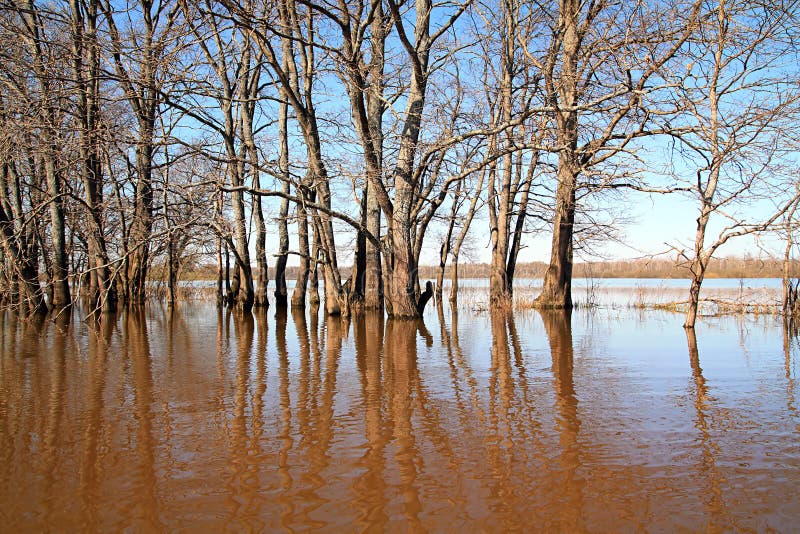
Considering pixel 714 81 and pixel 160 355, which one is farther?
pixel 714 81

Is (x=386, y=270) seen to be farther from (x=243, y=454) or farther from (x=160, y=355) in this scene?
(x=243, y=454)

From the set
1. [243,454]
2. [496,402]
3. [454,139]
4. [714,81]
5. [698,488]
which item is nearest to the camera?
[698,488]

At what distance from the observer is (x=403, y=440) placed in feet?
14.9

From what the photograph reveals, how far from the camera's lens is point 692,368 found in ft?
24.6

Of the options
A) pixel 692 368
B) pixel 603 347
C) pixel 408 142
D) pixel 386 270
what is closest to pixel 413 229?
pixel 386 270

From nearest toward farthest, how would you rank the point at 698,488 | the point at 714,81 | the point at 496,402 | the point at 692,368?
the point at 698,488 < the point at 496,402 < the point at 692,368 < the point at 714,81

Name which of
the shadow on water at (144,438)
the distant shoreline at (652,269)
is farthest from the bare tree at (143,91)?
the distant shoreline at (652,269)

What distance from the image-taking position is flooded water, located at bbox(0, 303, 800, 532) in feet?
10.6

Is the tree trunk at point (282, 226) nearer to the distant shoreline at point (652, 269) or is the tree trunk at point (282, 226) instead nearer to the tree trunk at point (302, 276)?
the tree trunk at point (302, 276)

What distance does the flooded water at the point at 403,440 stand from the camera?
3.24 m

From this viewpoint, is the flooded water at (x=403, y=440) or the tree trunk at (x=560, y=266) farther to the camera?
the tree trunk at (x=560, y=266)

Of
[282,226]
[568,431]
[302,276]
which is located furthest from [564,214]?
[568,431]

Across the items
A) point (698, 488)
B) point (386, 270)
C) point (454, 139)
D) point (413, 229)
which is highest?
point (454, 139)

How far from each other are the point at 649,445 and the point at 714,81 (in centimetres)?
880
